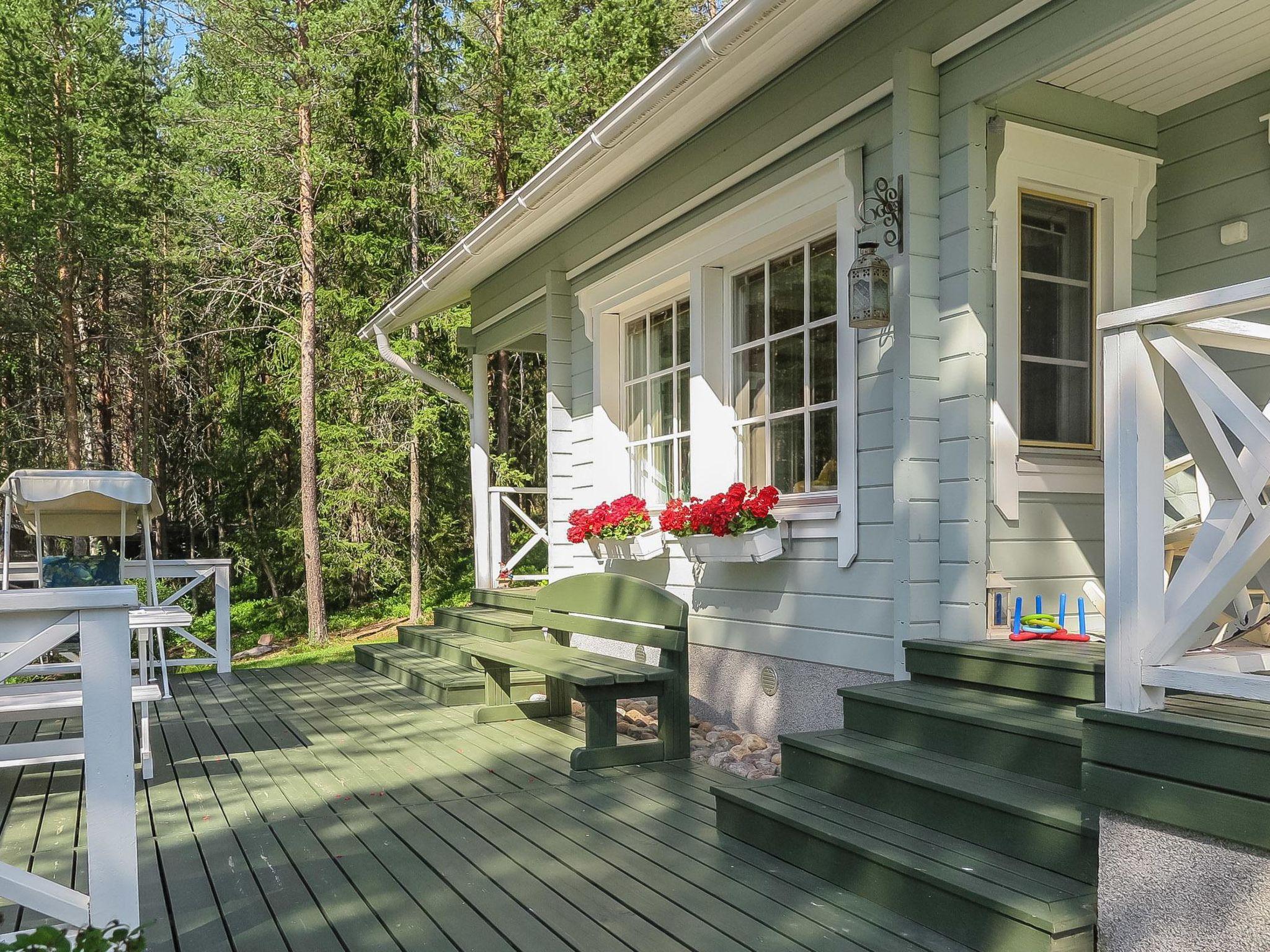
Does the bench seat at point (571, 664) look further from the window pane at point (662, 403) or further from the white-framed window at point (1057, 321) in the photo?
the white-framed window at point (1057, 321)

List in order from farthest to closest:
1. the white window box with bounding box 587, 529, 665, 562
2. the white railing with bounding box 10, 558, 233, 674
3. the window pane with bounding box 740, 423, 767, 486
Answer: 1. the white railing with bounding box 10, 558, 233, 674
2. the white window box with bounding box 587, 529, 665, 562
3. the window pane with bounding box 740, 423, 767, 486

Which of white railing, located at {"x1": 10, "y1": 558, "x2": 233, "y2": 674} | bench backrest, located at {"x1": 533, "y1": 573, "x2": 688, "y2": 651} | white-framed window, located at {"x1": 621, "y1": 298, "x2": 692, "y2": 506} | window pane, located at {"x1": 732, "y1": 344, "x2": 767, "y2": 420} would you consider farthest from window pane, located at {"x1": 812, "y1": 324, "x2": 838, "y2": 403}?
white railing, located at {"x1": 10, "y1": 558, "x2": 233, "y2": 674}

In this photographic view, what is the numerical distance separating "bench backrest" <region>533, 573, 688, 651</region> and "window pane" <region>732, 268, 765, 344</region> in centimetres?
140

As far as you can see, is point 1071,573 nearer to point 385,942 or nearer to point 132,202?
point 385,942

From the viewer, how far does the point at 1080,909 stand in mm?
2145

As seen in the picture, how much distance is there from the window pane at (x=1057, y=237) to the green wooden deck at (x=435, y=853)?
7.95ft

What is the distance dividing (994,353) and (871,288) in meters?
0.52

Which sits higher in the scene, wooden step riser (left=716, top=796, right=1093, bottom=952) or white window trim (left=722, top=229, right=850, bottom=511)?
white window trim (left=722, top=229, right=850, bottom=511)

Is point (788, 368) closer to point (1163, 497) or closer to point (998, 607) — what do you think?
point (998, 607)

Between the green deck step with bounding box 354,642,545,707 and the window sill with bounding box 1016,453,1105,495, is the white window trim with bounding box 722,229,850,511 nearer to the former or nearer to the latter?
the window sill with bounding box 1016,453,1105,495

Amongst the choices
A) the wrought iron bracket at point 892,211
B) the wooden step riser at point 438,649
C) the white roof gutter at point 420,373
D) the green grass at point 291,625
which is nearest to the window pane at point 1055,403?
the wrought iron bracket at point 892,211

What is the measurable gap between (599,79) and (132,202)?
6353 mm

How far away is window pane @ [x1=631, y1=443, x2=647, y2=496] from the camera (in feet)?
20.2

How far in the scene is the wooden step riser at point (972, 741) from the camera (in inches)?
102
